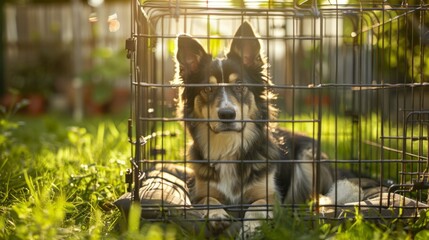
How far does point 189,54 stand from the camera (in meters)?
3.74

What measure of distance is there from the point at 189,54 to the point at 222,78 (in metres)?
0.27

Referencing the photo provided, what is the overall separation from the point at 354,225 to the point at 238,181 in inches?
44.5

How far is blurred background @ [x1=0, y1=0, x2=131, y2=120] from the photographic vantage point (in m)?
12.2

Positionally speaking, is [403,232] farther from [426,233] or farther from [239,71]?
[239,71]

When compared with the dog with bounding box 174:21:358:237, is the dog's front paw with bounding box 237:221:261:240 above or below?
below

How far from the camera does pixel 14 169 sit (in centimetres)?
397

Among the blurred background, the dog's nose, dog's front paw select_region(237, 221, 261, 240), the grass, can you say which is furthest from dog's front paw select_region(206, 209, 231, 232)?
the blurred background

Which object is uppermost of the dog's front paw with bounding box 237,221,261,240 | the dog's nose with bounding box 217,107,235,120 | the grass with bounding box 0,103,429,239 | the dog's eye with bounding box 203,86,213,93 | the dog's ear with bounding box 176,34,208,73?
the dog's ear with bounding box 176,34,208,73

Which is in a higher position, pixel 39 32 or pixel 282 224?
pixel 39 32

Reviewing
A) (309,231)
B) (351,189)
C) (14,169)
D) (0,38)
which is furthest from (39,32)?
(309,231)

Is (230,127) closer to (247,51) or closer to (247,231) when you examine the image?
(247,51)

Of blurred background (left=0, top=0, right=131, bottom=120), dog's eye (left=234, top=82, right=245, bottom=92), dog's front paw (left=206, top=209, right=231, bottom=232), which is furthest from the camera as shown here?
blurred background (left=0, top=0, right=131, bottom=120)

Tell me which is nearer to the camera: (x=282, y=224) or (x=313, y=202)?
(x=282, y=224)

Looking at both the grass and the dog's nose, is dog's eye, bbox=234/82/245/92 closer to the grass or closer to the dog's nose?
the dog's nose
